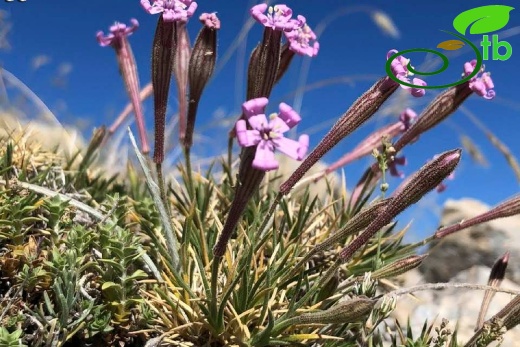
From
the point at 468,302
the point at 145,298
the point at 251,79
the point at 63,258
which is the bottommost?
the point at 468,302

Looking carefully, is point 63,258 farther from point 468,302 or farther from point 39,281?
point 468,302

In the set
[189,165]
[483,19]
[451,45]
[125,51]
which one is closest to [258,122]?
[189,165]

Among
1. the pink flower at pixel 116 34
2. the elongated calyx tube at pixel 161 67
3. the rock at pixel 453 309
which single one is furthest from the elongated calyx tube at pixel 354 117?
the rock at pixel 453 309

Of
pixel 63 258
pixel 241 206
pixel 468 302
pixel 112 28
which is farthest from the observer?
pixel 468 302

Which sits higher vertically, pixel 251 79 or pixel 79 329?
pixel 251 79

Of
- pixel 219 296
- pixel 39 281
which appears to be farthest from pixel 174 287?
pixel 39 281

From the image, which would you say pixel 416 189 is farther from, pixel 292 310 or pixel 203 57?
pixel 203 57
